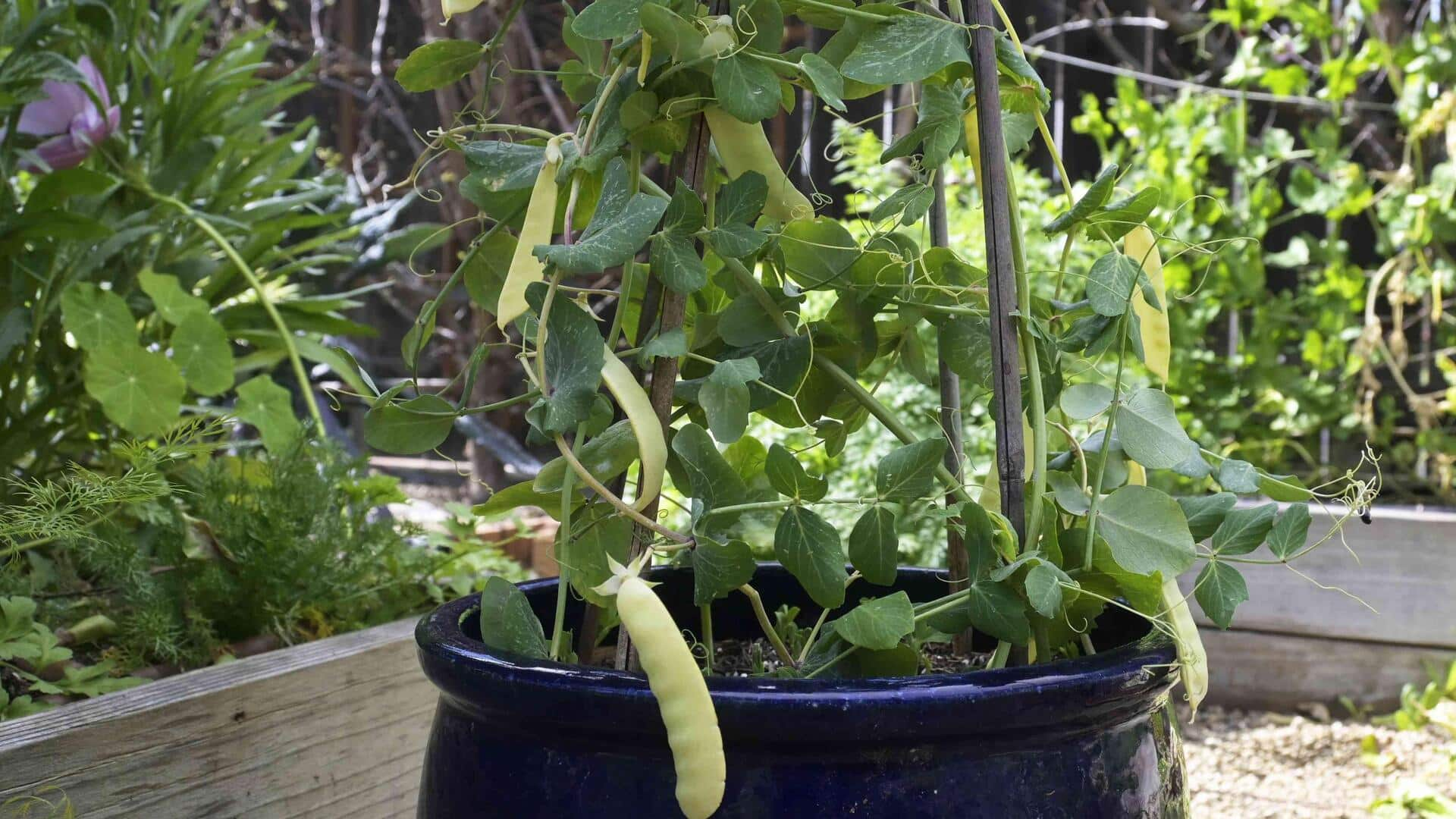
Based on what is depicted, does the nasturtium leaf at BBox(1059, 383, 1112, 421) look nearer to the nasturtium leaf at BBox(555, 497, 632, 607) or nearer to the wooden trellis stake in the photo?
the wooden trellis stake

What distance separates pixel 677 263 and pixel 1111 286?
0.16m

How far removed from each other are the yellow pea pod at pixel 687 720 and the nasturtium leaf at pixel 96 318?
0.89 metres

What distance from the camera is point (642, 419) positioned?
39 cm

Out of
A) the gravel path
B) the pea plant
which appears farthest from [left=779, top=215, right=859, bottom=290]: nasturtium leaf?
the gravel path

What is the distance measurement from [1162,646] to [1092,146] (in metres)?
2.43

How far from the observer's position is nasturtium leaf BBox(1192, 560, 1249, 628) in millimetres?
415

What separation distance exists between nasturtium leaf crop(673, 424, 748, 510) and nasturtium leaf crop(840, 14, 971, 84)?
0.15 m

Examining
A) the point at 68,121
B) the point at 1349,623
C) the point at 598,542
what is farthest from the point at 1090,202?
the point at 1349,623

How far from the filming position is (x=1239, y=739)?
163cm

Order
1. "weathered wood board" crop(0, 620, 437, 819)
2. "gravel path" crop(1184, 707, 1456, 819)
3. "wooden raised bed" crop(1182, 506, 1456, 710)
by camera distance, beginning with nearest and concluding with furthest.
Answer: "weathered wood board" crop(0, 620, 437, 819)
"gravel path" crop(1184, 707, 1456, 819)
"wooden raised bed" crop(1182, 506, 1456, 710)

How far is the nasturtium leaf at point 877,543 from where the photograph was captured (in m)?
0.43

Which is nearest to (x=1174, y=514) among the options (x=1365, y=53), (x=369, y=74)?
(x=1365, y=53)

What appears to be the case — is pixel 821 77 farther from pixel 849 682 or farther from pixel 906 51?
pixel 849 682

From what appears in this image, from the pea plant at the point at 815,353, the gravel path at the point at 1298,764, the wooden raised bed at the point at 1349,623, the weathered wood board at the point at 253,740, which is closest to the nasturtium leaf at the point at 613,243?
the pea plant at the point at 815,353
